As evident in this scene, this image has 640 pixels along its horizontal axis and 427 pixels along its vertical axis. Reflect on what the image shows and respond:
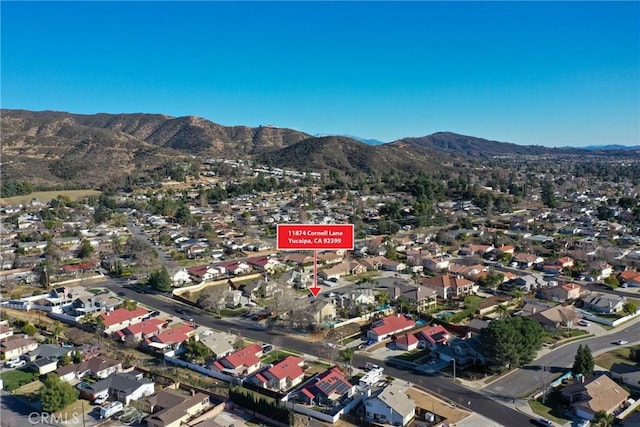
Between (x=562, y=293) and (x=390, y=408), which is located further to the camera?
(x=562, y=293)

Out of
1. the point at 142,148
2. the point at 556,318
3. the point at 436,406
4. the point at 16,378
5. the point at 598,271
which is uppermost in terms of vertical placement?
the point at 142,148

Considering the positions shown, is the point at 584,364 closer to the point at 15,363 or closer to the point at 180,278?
the point at 15,363

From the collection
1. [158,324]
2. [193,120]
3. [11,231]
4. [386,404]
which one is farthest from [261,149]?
[386,404]

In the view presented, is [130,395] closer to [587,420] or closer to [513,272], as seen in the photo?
[587,420]

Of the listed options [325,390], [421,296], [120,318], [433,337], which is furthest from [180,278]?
[325,390]

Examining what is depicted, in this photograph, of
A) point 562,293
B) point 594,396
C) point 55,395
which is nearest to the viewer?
point 55,395

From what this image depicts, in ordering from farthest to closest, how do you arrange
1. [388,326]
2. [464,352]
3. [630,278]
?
[630,278] → [388,326] → [464,352]

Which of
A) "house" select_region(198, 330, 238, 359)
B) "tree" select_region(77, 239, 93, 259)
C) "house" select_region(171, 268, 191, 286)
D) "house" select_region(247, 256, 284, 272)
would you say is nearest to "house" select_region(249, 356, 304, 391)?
"house" select_region(198, 330, 238, 359)
